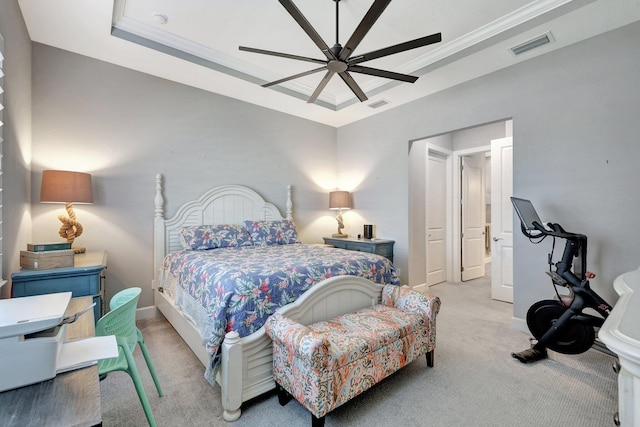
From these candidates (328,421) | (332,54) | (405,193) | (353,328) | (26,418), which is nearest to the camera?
(26,418)

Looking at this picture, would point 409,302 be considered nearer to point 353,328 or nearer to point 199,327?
point 353,328

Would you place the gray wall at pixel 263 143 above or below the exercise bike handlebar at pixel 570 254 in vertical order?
above

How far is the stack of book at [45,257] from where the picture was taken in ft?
6.64

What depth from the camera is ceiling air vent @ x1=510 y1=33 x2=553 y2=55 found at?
8.41 ft

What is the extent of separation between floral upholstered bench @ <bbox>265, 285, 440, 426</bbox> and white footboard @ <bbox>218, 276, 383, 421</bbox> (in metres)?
0.07

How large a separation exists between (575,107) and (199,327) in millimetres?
3706

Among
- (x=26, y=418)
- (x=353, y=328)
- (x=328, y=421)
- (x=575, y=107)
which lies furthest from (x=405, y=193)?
(x=26, y=418)

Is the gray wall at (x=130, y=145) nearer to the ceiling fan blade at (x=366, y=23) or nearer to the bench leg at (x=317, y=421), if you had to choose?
the ceiling fan blade at (x=366, y=23)

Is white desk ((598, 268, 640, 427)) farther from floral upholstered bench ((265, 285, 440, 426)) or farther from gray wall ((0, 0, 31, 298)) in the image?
gray wall ((0, 0, 31, 298))

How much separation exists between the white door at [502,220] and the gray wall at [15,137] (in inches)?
193

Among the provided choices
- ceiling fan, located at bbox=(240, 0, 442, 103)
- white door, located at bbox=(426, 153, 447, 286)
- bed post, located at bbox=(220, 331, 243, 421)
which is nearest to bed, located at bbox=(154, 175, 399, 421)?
bed post, located at bbox=(220, 331, 243, 421)

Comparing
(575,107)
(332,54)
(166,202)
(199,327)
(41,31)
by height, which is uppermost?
(41,31)

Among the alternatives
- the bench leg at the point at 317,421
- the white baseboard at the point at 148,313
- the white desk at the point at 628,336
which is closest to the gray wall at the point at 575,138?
the white desk at the point at 628,336

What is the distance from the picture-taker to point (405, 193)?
413 centimetres
